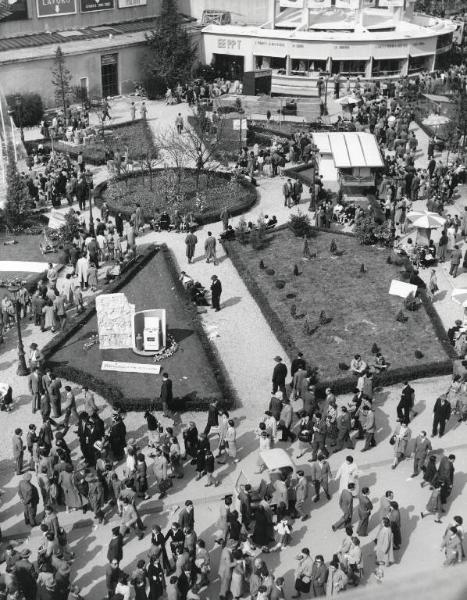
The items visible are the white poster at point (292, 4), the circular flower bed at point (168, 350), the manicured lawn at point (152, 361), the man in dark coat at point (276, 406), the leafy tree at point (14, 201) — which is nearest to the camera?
the man in dark coat at point (276, 406)

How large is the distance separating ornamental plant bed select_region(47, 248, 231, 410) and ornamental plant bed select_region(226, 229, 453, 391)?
2276 millimetres

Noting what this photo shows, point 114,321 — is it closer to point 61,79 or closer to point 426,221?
point 426,221

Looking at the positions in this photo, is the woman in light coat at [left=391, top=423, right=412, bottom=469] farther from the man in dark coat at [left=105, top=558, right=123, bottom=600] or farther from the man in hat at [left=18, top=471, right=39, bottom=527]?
the man in hat at [left=18, top=471, right=39, bottom=527]

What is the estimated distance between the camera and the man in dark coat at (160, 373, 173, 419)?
17.8 metres

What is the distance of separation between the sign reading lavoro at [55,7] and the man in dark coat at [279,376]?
3777cm

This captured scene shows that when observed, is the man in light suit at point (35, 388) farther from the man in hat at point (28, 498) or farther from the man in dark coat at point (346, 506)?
the man in dark coat at point (346, 506)

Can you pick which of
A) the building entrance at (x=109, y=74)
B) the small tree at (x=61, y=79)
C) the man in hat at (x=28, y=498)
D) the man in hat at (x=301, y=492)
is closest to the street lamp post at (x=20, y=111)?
the small tree at (x=61, y=79)

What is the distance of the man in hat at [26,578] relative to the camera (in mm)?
11910

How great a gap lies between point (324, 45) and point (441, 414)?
1575 inches

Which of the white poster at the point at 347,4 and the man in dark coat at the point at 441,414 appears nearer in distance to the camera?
the man in dark coat at the point at 441,414

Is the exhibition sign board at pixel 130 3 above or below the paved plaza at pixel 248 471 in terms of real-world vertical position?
above

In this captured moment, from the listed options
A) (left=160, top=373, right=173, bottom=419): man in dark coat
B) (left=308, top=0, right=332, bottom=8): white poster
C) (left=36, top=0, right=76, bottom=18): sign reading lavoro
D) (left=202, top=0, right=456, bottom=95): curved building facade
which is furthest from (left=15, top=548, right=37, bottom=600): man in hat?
(left=308, top=0, right=332, bottom=8): white poster

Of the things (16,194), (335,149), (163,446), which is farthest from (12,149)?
(163,446)

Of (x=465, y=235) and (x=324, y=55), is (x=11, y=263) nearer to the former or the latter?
(x=465, y=235)
